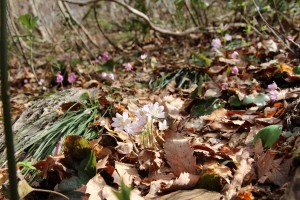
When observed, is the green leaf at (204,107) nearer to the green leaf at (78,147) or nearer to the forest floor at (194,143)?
the forest floor at (194,143)

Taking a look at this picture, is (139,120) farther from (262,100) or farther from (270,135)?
(262,100)

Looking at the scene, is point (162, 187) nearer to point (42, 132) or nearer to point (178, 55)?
point (42, 132)

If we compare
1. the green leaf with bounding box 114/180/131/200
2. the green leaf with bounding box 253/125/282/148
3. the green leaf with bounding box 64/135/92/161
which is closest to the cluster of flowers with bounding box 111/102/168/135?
the green leaf with bounding box 64/135/92/161

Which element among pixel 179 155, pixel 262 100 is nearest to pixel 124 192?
pixel 179 155

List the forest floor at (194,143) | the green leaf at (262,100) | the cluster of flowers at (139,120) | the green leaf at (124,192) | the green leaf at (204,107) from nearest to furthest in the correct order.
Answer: the green leaf at (124,192) → the forest floor at (194,143) → the cluster of flowers at (139,120) → the green leaf at (262,100) → the green leaf at (204,107)

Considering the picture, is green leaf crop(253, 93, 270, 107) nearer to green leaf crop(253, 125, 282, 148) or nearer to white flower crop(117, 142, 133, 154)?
green leaf crop(253, 125, 282, 148)

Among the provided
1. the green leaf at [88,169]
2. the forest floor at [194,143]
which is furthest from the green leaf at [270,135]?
the green leaf at [88,169]
